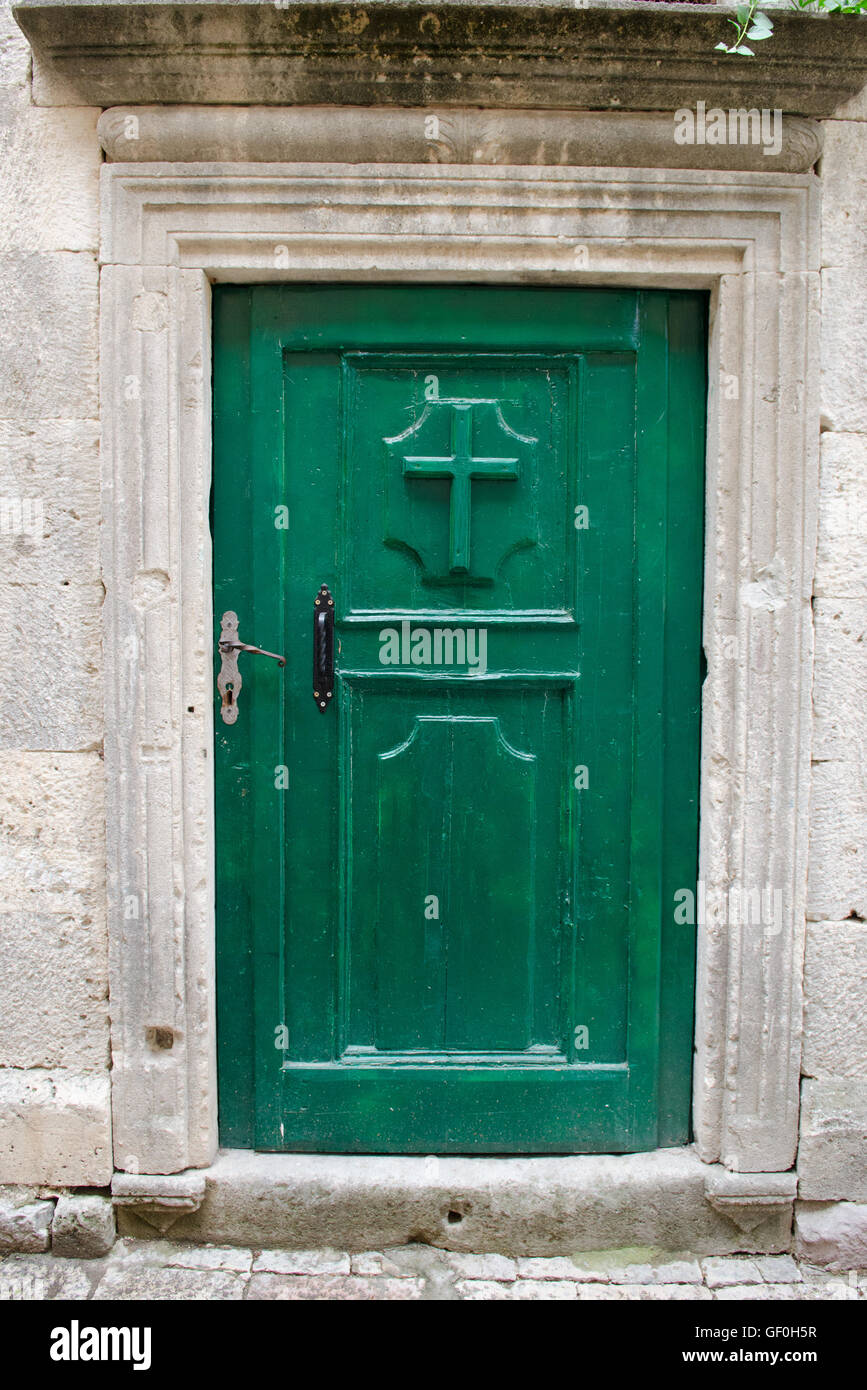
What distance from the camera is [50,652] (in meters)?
2.23

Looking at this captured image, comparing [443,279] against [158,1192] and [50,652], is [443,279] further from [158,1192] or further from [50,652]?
[158,1192]

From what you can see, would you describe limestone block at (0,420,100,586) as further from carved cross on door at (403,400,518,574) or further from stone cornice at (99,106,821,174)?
carved cross on door at (403,400,518,574)

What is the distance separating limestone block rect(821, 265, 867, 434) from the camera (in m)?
2.17

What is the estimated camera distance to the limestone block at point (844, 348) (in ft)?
7.12

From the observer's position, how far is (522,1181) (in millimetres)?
2285

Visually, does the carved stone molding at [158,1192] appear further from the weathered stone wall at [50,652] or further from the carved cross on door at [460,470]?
the carved cross on door at [460,470]

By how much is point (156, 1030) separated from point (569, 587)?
1.55 m

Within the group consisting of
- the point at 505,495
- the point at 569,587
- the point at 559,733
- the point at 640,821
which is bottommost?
the point at 640,821

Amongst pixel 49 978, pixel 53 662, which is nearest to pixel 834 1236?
pixel 49 978

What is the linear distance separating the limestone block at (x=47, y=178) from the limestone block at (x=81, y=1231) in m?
2.37

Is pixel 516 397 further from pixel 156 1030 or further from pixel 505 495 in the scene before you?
pixel 156 1030

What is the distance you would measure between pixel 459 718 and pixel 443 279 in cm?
110

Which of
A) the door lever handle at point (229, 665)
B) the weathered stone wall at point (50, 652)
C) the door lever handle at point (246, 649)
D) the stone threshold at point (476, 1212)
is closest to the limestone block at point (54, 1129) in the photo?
the weathered stone wall at point (50, 652)

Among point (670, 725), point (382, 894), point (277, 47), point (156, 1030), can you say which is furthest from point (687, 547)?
point (156, 1030)
